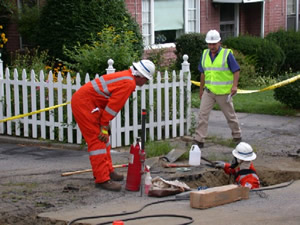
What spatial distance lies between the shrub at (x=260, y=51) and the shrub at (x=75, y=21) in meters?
4.58

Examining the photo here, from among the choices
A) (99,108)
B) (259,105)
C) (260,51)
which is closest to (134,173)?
(99,108)

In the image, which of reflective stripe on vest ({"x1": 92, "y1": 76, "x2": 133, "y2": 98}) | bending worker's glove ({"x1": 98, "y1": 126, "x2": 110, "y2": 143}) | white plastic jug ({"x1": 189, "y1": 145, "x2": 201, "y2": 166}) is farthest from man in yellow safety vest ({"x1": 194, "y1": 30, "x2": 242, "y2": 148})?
bending worker's glove ({"x1": 98, "y1": 126, "x2": 110, "y2": 143})

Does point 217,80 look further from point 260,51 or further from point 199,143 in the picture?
point 260,51

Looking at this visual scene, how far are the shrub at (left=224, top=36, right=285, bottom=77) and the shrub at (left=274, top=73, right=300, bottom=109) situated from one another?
17.3 feet

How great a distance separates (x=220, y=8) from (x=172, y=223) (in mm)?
15250

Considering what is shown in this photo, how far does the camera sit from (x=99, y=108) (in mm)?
7598

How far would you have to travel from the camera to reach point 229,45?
18609 millimetres

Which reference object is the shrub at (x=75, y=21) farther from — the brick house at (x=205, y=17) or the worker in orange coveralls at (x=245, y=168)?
the worker in orange coveralls at (x=245, y=168)

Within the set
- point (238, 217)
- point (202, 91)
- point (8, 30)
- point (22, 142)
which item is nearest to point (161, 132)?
point (202, 91)

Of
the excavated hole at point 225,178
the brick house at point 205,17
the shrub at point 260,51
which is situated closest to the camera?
the excavated hole at point 225,178

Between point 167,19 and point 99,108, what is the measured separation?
11062 millimetres

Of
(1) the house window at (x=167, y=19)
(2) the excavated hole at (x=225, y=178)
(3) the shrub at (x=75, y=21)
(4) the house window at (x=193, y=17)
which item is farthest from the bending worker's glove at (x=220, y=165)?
(4) the house window at (x=193, y=17)

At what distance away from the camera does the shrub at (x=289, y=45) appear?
67.1 ft

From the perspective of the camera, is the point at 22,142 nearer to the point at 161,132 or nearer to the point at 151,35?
the point at 161,132
